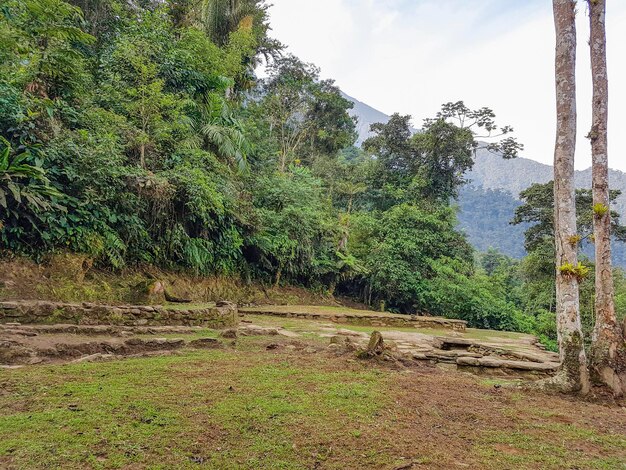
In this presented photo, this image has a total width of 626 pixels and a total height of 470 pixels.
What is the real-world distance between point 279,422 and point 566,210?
4038 mm

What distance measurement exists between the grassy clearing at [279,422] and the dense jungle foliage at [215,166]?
458 centimetres

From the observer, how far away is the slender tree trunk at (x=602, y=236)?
3.98 meters

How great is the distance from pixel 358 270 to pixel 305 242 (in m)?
3.04

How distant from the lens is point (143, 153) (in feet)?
31.7

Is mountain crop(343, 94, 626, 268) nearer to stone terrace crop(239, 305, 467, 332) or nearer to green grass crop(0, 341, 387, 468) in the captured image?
stone terrace crop(239, 305, 467, 332)

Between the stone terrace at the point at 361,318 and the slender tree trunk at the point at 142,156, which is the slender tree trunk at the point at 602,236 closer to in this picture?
the stone terrace at the point at 361,318

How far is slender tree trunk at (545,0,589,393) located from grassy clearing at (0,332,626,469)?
0.42m

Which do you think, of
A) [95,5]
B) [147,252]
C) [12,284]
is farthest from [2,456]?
[95,5]

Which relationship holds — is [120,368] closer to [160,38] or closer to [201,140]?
[201,140]

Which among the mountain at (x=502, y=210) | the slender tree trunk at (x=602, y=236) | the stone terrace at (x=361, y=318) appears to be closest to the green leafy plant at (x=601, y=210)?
the slender tree trunk at (x=602, y=236)

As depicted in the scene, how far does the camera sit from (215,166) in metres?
11.9

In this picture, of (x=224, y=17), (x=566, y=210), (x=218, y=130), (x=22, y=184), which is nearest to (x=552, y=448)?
(x=566, y=210)

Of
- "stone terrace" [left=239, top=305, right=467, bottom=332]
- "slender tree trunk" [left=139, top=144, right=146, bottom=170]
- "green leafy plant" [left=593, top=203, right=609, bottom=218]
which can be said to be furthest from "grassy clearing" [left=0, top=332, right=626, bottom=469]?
"stone terrace" [left=239, top=305, right=467, bottom=332]

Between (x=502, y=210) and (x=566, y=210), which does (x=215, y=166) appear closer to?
(x=566, y=210)
